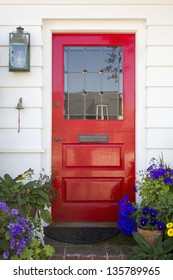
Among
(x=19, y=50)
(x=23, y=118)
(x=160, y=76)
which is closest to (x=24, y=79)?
(x=19, y=50)

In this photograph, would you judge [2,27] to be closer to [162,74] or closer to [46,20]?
[46,20]

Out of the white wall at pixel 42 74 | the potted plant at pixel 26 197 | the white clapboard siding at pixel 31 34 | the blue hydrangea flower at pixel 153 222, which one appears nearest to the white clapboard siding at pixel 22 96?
the white wall at pixel 42 74

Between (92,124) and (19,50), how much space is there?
112 centimetres

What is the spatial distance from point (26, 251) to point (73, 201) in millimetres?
1374

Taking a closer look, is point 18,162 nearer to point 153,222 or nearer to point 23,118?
point 23,118

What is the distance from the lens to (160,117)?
4.16 metres

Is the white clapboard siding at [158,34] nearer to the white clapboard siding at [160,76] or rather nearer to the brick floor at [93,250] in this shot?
the white clapboard siding at [160,76]

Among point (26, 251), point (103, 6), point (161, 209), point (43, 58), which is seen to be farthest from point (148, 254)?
point (103, 6)

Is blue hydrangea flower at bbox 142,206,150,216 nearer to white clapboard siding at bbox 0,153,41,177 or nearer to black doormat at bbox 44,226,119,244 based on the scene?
black doormat at bbox 44,226,119,244

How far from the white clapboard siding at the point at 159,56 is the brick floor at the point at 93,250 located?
1928mm

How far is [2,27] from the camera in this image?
4.13 metres

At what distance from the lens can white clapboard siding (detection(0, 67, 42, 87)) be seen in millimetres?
4125

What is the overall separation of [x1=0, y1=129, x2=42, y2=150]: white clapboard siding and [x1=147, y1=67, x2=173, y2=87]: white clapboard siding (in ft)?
4.42

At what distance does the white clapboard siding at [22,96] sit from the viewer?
414 centimetres
